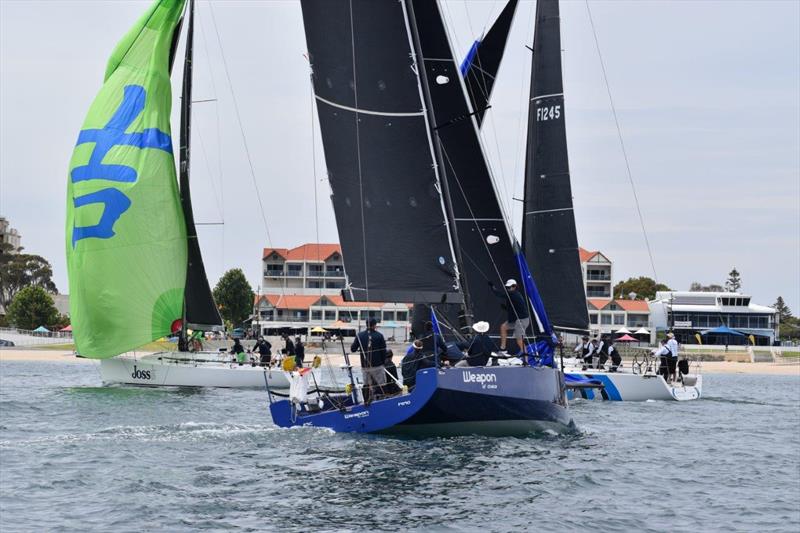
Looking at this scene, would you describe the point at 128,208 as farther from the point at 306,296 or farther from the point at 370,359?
the point at 306,296

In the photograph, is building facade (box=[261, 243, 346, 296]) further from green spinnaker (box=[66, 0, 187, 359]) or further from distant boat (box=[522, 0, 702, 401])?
distant boat (box=[522, 0, 702, 401])

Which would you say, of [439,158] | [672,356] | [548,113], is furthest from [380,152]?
[672,356]

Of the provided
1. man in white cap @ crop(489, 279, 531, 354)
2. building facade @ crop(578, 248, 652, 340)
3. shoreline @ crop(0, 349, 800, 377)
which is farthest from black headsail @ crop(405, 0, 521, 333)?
building facade @ crop(578, 248, 652, 340)

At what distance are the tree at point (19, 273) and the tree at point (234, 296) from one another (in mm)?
34573

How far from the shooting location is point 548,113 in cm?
3453

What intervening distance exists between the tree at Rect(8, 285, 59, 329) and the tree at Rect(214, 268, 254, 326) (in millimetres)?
15502

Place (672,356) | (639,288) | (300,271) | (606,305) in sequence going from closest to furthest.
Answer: (672,356)
(606,305)
(300,271)
(639,288)

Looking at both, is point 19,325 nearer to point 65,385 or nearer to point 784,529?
point 65,385

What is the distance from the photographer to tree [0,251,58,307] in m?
138

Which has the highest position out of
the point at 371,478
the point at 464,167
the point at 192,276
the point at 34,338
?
the point at 464,167

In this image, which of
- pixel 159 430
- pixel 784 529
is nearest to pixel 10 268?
pixel 159 430

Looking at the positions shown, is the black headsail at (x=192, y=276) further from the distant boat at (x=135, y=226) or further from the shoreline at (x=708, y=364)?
the shoreline at (x=708, y=364)

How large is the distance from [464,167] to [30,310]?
298 feet

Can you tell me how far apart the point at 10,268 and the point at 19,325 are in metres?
31.9
